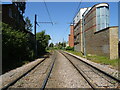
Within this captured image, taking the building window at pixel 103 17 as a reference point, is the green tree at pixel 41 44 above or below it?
below

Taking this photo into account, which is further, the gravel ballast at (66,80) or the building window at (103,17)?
the building window at (103,17)

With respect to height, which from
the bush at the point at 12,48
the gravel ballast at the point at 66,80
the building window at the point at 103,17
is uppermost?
the building window at the point at 103,17

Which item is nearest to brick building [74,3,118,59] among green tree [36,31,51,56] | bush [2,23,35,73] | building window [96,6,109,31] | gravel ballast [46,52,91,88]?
building window [96,6,109,31]

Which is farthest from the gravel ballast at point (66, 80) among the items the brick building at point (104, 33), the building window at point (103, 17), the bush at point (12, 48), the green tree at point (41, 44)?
the green tree at point (41, 44)

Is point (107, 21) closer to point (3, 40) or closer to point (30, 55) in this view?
point (30, 55)

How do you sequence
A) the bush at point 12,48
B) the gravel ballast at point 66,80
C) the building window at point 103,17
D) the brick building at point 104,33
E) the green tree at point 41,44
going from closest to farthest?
the gravel ballast at point 66,80, the bush at point 12,48, the brick building at point 104,33, the building window at point 103,17, the green tree at point 41,44

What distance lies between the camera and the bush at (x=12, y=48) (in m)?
12.8

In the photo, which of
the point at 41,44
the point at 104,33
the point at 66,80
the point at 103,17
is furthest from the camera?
the point at 41,44

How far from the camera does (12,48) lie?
15.1m

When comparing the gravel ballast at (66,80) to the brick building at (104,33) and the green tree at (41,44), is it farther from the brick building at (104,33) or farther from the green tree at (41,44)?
the green tree at (41,44)

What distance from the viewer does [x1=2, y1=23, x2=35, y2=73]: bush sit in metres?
12.8

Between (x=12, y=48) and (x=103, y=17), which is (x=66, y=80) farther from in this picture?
(x=103, y=17)

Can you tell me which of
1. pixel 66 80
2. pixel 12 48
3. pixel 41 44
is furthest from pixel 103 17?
pixel 66 80

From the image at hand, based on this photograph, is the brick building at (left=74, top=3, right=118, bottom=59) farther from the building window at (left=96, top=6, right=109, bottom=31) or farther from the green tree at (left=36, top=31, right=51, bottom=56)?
the green tree at (left=36, top=31, right=51, bottom=56)
